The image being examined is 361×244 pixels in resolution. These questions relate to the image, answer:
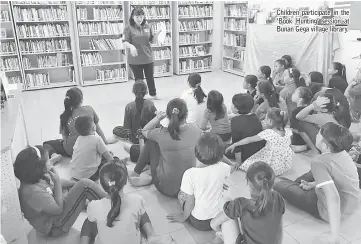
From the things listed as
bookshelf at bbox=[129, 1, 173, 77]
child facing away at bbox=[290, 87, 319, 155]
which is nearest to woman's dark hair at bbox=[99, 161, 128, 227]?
child facing away at bbox=[290, 87, 319, 155]

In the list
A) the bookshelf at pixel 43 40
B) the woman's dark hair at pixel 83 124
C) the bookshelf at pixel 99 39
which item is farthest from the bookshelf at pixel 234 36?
the woman's dark hair at pixel 83 124

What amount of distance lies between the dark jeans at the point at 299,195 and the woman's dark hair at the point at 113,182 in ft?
4.17

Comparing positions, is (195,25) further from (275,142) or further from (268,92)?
(275,142)

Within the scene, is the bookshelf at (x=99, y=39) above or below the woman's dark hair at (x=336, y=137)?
above

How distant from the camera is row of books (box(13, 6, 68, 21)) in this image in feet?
18.6

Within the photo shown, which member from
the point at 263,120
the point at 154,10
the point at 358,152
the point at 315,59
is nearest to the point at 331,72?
the point at 315,59

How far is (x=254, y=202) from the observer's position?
1507 millimetres

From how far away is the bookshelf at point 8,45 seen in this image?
557cm

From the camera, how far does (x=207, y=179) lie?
184 cm

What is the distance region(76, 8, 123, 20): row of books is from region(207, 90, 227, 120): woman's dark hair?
4.18 m

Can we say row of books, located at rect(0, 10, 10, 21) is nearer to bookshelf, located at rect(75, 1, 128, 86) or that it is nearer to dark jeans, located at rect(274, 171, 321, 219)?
bookshelf, located at rect(75, 1, 128, 86)

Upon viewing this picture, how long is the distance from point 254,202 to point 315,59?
13.8 feet

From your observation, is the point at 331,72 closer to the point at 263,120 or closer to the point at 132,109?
the point at 263,120

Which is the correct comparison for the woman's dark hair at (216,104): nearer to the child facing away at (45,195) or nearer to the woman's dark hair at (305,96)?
the woman's dark hair at (305,96)
